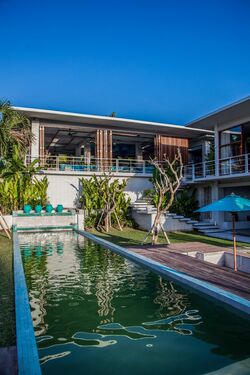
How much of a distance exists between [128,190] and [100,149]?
3538 millimetres

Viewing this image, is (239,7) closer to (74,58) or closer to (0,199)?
(74,58)

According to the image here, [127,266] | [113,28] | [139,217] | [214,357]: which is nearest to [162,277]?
[127,266]

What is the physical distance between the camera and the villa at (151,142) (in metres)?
18.4

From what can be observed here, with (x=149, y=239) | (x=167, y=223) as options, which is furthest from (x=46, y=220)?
(x=167, y=223)

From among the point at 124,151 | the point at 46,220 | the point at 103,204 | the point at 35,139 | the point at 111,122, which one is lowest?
the point at 46,220

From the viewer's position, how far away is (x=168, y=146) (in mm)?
24156

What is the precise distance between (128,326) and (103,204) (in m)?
14.7

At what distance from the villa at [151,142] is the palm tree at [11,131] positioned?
1.04 metres

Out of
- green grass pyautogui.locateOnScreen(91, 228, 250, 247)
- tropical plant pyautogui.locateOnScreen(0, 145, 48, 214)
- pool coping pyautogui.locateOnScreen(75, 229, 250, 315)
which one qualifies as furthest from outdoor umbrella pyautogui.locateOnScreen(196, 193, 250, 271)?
tropical plant pyautogui.locateOnScreen(0, 145, 48, 214)

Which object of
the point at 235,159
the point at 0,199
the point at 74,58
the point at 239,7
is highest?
the point at 239,7

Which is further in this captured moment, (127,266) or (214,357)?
(127,266)

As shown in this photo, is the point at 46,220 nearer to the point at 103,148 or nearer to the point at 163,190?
the point at 103,148

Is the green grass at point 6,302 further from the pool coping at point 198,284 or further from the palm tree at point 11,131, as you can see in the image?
the palm tree at point 11,131

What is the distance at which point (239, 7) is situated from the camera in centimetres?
1492
